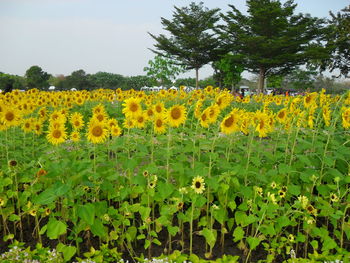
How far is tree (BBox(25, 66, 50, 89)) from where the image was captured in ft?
193

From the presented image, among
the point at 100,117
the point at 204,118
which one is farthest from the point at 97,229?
the point at 204,118

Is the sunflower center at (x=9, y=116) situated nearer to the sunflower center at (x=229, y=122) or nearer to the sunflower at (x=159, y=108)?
the sunflower at (x=159, y=108)

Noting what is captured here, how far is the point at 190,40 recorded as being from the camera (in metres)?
47.2

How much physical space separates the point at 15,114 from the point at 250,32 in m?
41.8

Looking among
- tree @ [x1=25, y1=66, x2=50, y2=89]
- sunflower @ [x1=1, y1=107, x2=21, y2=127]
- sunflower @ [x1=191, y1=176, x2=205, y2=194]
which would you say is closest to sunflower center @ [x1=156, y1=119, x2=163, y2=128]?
sunflower @ [x1=191, y1=176, x2=205, y2=194]

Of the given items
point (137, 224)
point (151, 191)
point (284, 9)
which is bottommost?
point (137, 224)

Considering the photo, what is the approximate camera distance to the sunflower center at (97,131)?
2.97 metres

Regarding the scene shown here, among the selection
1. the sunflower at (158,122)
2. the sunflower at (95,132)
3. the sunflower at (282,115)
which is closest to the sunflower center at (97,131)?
the sunflower at (95,132)

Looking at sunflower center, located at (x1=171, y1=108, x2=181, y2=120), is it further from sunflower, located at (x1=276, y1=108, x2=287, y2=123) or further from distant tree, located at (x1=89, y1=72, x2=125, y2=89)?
distant tree, located at (x1=89, y1=72, x2=125, y2=89)

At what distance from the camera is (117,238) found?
3.16m

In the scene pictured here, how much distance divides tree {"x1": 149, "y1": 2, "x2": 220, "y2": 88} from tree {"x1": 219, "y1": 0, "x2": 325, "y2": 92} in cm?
566

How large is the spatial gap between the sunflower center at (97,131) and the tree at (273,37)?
3597 centimetres

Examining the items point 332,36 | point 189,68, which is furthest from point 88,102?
point 189,68

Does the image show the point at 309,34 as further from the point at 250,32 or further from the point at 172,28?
the point at 172,28
